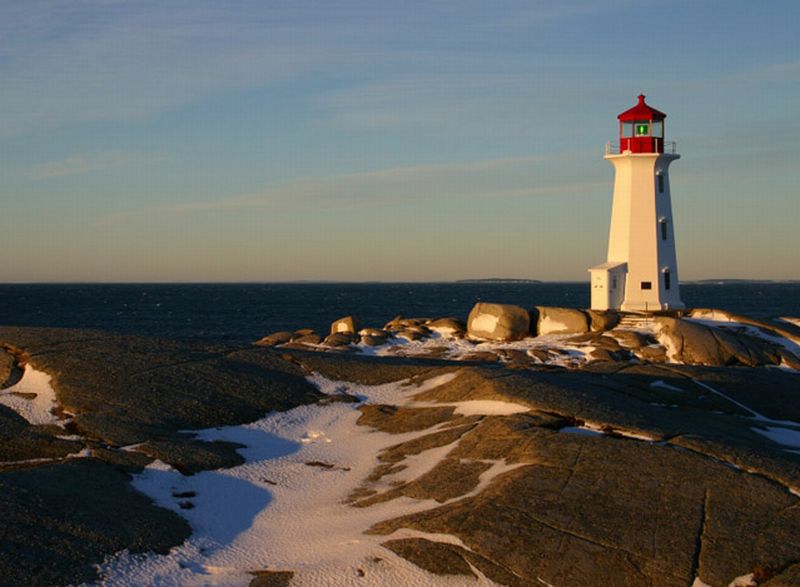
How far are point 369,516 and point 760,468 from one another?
7159mm

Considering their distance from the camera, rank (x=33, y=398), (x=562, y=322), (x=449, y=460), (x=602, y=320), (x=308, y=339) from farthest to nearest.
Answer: (x=308, y=339) → (x=562, y=322) → (x=602, y=320) → (x=33, y=398) → (x=449, y=460)

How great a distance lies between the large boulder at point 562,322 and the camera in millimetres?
41219

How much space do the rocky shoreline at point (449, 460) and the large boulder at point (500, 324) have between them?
12.4 metres

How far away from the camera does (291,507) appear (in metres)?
16.8

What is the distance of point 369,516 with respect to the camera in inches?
618

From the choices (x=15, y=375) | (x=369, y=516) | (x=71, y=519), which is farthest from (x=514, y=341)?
(x=71, y=519)

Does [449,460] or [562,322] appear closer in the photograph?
[449,460]

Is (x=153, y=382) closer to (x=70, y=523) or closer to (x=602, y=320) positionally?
(x=70, y=523)

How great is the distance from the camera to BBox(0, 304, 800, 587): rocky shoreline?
1338 centimetres

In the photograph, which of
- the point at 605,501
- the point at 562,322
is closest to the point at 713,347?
the point at 562,322

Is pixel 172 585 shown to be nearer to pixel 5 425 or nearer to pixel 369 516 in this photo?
pixel 369 516

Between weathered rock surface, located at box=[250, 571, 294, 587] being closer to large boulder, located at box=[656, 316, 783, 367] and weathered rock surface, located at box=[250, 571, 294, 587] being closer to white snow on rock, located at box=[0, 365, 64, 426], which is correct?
white snow on rock, located at box=[0, 365, 64, 426]

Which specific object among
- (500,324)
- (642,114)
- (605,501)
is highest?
(642,114)

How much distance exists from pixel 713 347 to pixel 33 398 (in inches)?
1044
